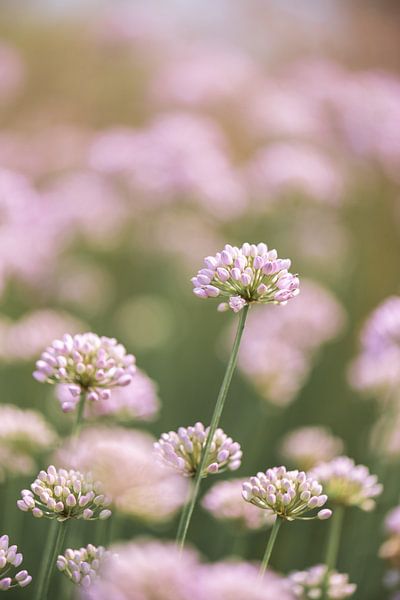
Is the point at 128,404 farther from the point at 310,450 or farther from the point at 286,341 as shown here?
the point at 286,341

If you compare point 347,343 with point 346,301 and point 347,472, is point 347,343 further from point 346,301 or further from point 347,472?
point 347,472

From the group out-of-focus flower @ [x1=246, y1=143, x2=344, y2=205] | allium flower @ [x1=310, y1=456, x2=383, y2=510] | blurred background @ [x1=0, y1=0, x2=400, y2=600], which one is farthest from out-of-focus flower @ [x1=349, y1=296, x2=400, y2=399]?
out-of-focus flower @ [x1=246, y1=143, x2=344, y2=205]

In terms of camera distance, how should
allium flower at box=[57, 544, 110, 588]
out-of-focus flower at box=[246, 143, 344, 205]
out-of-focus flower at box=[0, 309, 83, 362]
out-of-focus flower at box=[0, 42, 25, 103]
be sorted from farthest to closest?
1. out-of-focus flower at box=[0, 42, 25, 103]
2. out-of-focus flower at box=[246, 143, 344, 205]
3. out-of-focus flower at box=[0, 309, 83, 362]
4. allium flower at box=[57, 544, 110, 588]

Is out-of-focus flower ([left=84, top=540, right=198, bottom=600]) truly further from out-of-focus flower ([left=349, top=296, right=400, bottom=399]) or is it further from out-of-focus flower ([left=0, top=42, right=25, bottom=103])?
out-of-focus flower ([left=0, top=42, right=25, bottom=103])

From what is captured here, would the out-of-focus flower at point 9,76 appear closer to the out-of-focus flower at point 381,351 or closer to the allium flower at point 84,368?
the out-of-focus flower at point 381,351

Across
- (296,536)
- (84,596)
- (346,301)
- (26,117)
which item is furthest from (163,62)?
(84,596)

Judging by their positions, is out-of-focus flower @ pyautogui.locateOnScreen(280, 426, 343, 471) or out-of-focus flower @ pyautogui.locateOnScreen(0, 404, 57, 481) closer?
out-of-focus flower @ pyautogui.locateOnScreen(0, 404, 57, 481)

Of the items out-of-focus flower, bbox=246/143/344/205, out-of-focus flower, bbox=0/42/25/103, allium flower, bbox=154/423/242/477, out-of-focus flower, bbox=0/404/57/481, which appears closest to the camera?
allium flower, bbox=154/423/242/477

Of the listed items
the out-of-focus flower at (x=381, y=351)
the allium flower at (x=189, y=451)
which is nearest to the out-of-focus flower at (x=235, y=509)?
the allium flower at (x=189, y=451)
